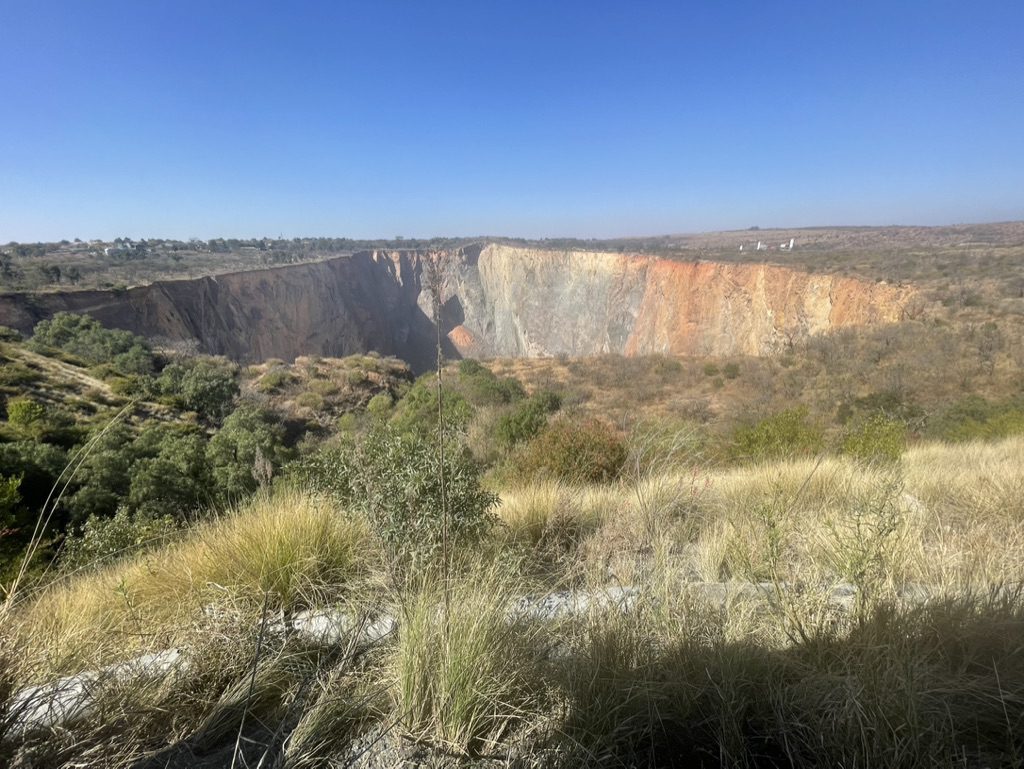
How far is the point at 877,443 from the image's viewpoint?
545 cm

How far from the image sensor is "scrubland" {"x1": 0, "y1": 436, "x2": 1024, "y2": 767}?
1324mm

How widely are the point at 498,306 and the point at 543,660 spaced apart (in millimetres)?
57498

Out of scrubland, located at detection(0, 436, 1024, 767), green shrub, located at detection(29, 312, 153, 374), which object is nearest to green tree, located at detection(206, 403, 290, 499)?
scrubland, located at detection(0, 436, 1024, 767)

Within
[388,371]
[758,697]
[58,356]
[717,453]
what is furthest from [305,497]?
[388,371]

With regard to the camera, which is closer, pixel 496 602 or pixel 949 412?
pixel 496 602

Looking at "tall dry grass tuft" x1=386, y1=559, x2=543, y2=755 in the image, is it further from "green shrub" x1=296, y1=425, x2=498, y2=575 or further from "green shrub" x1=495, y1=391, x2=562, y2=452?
"green shrub" x1=495, y1=391, x2=562, y2=452

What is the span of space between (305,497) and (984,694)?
3067mm

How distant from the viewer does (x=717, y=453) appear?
786 cm

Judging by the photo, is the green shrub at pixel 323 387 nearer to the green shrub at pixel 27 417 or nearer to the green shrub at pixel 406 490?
the green shrub at pixel 27 417

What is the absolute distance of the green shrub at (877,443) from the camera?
498 cm

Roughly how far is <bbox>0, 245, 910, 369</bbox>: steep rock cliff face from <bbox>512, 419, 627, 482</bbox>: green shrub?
8248mm

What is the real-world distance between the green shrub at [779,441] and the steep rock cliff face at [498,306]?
887 centimetres

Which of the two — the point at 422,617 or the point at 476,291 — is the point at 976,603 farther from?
the point at 476,291

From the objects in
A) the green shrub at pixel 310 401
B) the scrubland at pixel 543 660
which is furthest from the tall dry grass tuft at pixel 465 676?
the green shrub at pixel 310 401
